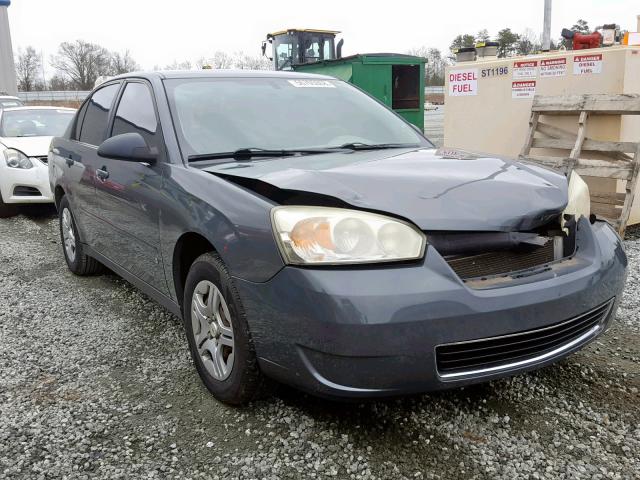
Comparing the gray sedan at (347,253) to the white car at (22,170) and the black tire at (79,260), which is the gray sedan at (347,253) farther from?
the white car at (22,170)

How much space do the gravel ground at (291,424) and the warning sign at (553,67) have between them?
3923 millimetres

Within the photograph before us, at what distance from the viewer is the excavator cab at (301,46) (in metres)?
15.6

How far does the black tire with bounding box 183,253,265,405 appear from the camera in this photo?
2.42 metres

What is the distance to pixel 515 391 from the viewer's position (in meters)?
2.80

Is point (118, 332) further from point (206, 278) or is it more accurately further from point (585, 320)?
point (585, 320)

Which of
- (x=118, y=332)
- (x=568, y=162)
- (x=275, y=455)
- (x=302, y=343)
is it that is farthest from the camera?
(x=568, y=162)

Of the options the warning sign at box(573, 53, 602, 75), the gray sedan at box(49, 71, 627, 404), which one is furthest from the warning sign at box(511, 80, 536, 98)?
the gray sedan at box(49, 71, 627, 404)

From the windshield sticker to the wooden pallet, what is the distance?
2.42 m

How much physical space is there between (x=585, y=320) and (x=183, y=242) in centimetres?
178

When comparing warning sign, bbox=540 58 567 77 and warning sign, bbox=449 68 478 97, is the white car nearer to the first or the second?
warning sign, bbox=449 68 478 97

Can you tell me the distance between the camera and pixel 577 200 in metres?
2.72

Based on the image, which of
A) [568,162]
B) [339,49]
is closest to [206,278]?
[568,162]

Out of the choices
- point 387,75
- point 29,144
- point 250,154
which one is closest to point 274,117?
point 250,154

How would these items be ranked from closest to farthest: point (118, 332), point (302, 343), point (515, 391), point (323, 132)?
point (302, 343), point (515, 391), point (323, 132), point (118, 332)
